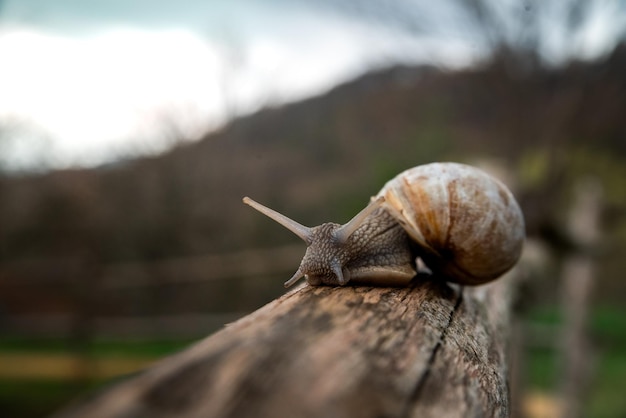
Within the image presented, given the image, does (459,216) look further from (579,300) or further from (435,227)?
(579,300)

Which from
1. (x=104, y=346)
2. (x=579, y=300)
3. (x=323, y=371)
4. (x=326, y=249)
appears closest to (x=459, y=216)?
(x=326, y=249)

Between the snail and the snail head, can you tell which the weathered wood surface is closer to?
the snail head

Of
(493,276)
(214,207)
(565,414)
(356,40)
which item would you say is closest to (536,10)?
(356,40)

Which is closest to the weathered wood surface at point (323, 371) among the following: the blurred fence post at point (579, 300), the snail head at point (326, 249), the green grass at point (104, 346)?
the snail head at point (326, 249)

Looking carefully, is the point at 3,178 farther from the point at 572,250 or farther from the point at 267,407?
the point at 267,407

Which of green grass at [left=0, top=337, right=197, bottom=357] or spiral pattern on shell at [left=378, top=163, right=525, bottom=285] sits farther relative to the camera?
green grass at [left=0, top=337, right=197, bottom=357]

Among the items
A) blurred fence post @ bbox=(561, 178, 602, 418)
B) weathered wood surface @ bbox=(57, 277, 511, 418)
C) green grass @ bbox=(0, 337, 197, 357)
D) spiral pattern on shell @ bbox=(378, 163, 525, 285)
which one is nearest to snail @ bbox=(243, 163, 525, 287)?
spiral pattern on shell @ bbox=(378, 163, 525, 285)

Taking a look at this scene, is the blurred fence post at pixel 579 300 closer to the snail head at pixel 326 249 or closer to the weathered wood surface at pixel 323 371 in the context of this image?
the snail head at pixel 326 249
